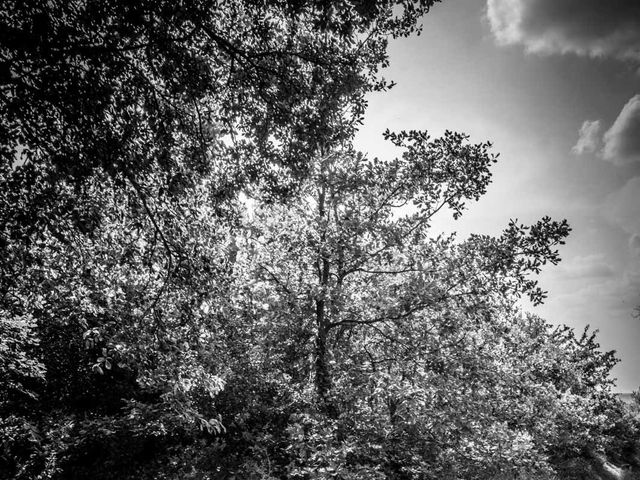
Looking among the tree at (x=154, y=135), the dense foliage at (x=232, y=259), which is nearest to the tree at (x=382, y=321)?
the dense foliage at (x=232, y=259)

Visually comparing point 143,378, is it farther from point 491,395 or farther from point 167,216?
point 491,395

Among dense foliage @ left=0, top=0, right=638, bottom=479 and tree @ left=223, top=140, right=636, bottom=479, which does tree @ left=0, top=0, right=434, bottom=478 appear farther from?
tree @ left=223, top=140, right=636, bottom=479

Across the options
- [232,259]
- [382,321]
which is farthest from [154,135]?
[382,321]

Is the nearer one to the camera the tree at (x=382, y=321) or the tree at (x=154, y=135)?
the tree at (x=154, y=135)

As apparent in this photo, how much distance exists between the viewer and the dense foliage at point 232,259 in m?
4.16

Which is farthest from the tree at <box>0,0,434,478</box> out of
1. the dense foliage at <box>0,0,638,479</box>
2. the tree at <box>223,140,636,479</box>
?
the tree at <box>223,140,636,479</box>

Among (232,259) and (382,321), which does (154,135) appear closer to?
(232,259)

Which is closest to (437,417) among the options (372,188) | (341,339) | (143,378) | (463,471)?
(463,471)

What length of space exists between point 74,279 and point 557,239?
31.2 feet

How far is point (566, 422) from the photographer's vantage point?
20016mm

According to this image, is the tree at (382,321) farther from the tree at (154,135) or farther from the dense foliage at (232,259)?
the tree at (154,135)

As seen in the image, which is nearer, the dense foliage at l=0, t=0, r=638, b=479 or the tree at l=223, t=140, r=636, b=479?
the dense foliage at l=0, t=0, r=638, b=479

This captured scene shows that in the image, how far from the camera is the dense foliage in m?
4.16

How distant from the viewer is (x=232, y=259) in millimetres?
7242
